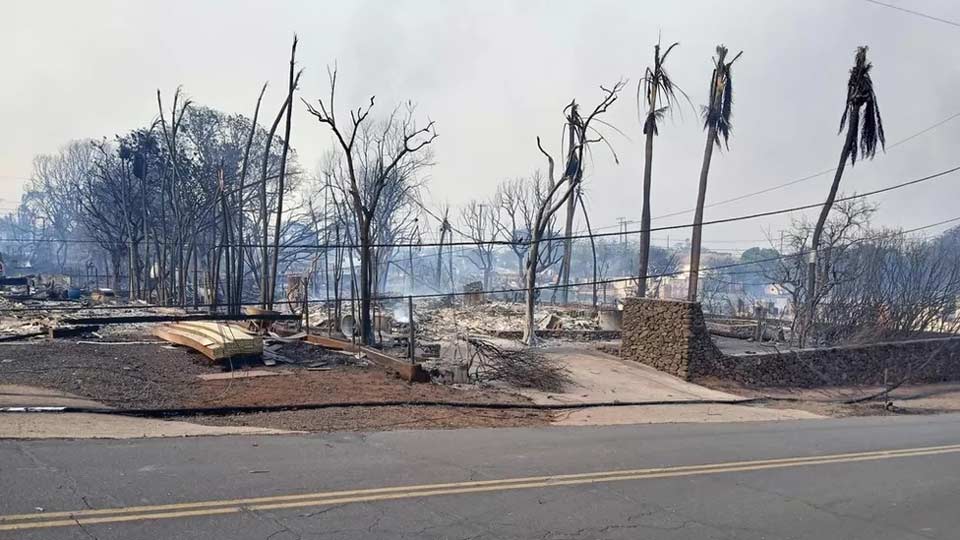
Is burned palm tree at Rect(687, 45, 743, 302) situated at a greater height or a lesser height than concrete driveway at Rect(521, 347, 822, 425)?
greater

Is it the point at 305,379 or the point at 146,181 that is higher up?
the point at 146,181

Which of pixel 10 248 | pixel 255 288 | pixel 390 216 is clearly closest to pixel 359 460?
pixel 255 288

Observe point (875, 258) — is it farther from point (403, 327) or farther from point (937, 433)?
point (403, 327)

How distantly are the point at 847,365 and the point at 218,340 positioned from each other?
20.9 m

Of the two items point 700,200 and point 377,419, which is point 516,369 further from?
point 700,200

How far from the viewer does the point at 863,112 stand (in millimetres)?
28734

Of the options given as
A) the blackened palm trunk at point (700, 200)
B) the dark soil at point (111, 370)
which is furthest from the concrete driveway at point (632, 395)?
the blackened palm trunk at point (700, 200)

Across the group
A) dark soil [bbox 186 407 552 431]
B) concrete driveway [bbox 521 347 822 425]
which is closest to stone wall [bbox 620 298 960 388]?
concrete driveway [bbox 521 347 822 425]

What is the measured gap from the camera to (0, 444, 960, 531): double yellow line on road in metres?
5.34

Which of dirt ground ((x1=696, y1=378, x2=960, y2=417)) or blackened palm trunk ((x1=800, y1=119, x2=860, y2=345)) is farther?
blackened palm trunk ((x1=800, y1=119, x2=860, y2=345))

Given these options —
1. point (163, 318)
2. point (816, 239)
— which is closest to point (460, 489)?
point (163, 318)

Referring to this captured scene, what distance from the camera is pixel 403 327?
1121 inches

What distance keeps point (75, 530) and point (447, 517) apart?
293 cm

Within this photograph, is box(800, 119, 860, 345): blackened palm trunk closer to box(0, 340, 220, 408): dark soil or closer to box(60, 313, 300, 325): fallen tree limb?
box(60, 313, 300, 325): fallen tree limb
